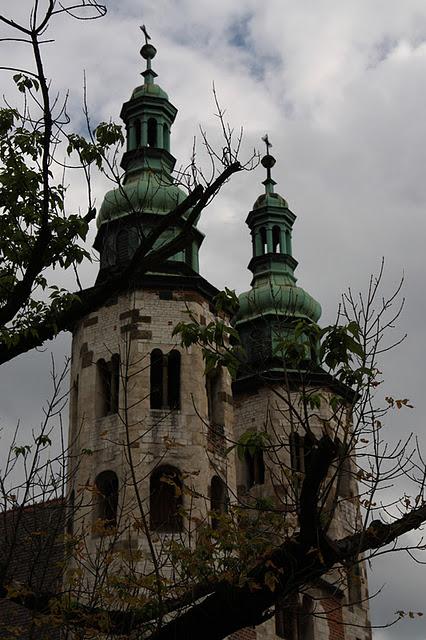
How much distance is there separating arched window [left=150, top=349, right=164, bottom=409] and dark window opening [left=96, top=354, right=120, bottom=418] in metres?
0.86

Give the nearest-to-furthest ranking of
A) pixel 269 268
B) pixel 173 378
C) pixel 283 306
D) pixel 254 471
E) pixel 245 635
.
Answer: pixel 245 635, pixel 173 378, pixel 254 471, pixel 283 306, pixel 269 268

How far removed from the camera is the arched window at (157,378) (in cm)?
2780

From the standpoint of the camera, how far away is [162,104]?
33938mm

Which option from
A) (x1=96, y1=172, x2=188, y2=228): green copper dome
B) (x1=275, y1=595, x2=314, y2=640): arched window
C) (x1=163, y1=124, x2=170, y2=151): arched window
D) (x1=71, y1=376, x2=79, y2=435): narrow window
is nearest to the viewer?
(x1=71, y1=376, x2=79, y2=435): narrow window

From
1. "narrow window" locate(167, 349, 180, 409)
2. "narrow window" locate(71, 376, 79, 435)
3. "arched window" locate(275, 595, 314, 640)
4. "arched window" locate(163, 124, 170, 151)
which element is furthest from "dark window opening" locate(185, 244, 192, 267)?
"arched window" locate(275, 595, 314, 640)

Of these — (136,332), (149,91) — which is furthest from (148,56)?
(136,332)

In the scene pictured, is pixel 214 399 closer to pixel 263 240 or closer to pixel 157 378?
pixel 157 378

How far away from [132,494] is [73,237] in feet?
47.4

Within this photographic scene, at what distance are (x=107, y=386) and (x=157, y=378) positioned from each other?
4.27 feet

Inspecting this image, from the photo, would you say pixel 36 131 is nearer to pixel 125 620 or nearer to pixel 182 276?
A: pixel 125 620

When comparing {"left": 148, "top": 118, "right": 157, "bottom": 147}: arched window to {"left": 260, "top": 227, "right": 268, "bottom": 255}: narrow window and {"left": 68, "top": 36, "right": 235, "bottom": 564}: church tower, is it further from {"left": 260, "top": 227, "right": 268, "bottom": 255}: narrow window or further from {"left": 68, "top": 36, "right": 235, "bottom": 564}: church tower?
{"left": 260, "top": 227, "right": 268, "bottom": 255}: narrow window

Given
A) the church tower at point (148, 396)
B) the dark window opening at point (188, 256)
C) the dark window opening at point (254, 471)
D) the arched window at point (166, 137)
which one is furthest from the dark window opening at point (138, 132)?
the dark window opening at point (254, 471)

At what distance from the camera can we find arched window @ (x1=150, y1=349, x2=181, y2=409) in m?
27.7

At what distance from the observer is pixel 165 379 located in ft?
91.4
